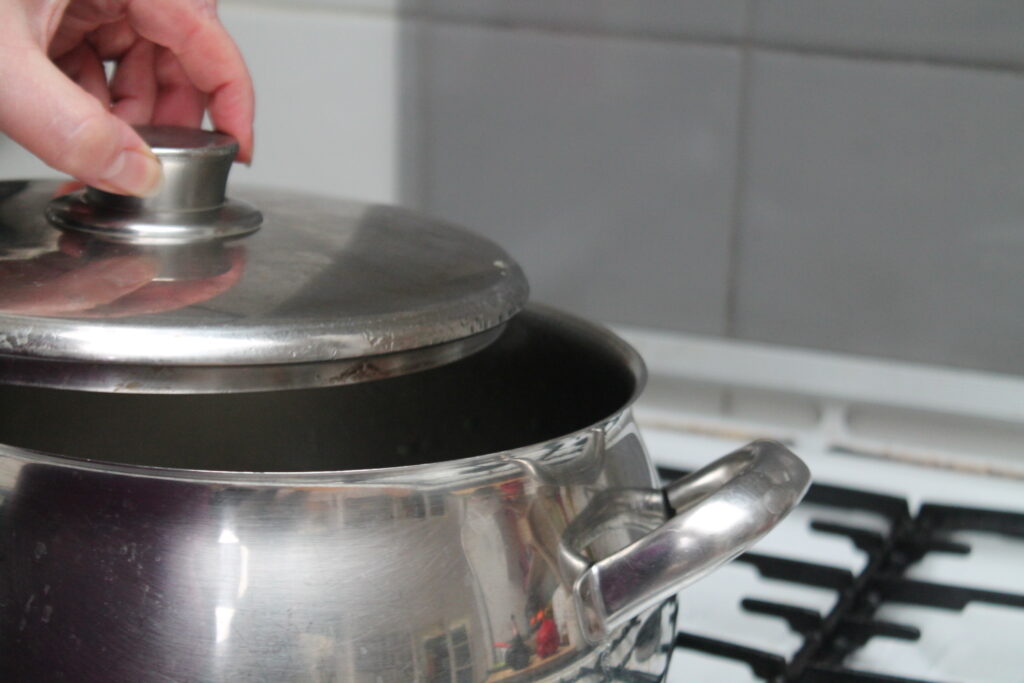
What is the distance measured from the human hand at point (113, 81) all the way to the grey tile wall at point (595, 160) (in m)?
0.22

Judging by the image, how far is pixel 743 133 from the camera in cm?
63

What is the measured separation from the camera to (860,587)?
468 mm

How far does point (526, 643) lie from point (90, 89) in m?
0.31

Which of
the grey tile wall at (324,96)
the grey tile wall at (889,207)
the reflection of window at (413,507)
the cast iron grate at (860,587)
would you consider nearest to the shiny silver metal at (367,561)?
the reflection of window at (413,507)

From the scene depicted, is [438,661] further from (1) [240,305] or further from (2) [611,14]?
(2) [611,14]

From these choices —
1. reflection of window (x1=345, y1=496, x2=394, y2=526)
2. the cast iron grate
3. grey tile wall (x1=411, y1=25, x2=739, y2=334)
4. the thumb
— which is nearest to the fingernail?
the thumb

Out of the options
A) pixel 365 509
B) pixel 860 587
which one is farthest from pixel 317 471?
pixel 860 587

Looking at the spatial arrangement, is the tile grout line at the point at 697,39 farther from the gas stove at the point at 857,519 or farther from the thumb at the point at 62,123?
the thumb at the point at 62,123

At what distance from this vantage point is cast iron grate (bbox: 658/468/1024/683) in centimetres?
41

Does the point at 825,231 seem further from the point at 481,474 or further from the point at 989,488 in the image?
the point at 481,474

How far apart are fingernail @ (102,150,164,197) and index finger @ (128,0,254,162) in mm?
80

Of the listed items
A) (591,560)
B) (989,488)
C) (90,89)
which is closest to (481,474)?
(591,560)

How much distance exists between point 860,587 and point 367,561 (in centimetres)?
26

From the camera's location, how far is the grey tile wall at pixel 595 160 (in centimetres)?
64
